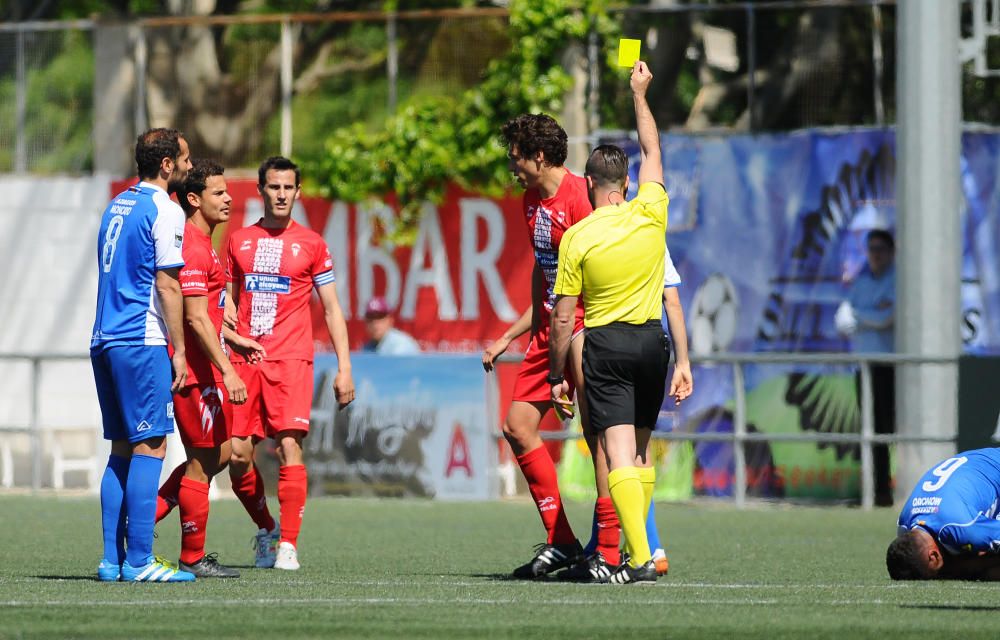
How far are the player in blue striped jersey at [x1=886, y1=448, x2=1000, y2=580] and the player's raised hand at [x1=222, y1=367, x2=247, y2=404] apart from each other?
3369 millimetres

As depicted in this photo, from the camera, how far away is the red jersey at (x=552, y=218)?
1002 centimetres

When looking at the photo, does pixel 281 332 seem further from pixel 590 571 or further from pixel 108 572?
pixel 590 571

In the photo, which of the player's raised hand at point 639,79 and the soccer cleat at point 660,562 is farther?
the soccer cleat at point 660,562

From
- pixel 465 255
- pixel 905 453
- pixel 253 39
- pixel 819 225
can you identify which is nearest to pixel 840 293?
pixel 819 225

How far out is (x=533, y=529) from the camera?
47.3ft

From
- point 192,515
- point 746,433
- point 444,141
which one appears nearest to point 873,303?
point 746,433

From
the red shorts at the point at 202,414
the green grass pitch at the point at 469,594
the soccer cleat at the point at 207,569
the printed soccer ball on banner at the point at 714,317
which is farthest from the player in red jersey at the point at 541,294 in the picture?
the printed soccer ball on banner at the point at 714,317

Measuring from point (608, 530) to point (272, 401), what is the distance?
A: 1910mm

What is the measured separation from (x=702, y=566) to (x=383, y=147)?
11212 millimetres

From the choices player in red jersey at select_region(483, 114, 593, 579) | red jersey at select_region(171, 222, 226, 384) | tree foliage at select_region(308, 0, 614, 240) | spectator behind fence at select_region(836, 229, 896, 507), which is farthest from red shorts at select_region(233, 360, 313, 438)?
tree foliage at select_region(308, 0, 614, 240)

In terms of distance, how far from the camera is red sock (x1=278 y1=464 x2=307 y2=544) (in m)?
10.4

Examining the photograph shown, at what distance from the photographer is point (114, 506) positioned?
9.52 meters

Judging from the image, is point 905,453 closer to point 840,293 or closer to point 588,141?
point 840,293

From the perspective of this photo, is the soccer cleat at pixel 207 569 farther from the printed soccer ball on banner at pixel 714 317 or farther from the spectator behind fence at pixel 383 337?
the printed soccer ball on banner at pixel 714 317
